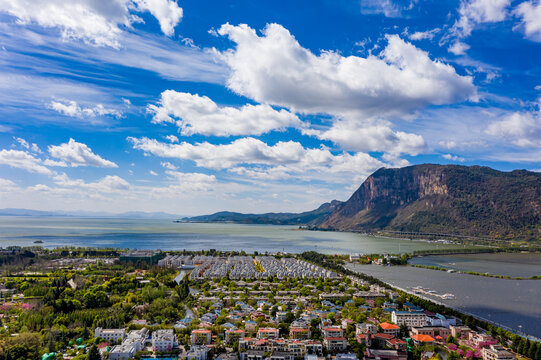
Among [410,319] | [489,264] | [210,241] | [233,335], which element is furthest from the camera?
[210,241]

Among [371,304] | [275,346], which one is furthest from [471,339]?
[275,346]

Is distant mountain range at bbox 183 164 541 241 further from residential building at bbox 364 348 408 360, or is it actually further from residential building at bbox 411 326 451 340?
residential building at bbox 364 348 408 360

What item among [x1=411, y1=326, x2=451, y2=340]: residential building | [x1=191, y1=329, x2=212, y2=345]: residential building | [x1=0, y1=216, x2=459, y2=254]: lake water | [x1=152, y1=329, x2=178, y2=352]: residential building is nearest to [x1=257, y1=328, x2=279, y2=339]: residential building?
[x1=191, y1=329, x2=212, y2=345]: residential building

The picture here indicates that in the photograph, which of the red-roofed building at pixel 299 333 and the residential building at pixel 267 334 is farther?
the red-roofed building at pixel 299 333

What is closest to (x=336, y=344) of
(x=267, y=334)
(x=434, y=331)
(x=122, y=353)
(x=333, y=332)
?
(x=333, y=332)

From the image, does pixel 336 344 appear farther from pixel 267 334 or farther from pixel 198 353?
pixel 198 353

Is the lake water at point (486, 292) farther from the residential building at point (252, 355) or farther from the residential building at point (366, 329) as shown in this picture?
the residential building at point (252, 355)

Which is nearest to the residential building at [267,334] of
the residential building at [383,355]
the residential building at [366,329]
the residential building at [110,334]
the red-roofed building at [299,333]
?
the red-roofed building at [299,333]
